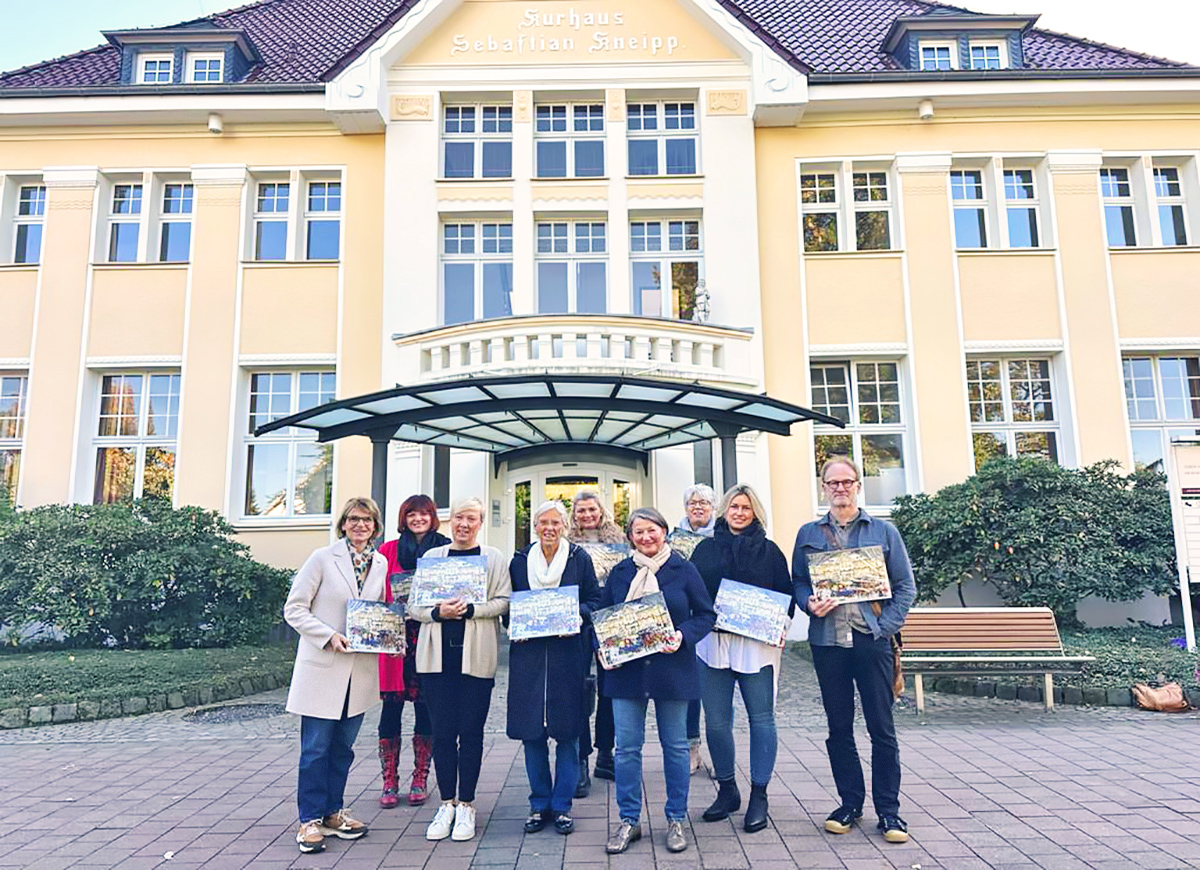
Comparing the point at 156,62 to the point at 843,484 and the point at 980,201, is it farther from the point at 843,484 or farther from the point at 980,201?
the point at 843,484

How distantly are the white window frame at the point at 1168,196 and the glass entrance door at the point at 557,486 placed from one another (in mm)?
9906

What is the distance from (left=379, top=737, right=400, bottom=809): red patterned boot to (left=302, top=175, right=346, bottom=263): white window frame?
34.8ft

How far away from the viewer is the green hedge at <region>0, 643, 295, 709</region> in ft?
24.9

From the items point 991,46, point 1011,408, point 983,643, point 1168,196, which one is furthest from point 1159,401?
point 983,643

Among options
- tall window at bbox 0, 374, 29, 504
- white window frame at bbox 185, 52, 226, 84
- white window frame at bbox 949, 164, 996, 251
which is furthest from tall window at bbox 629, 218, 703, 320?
tall window at bbox 0, 374, 29, 504

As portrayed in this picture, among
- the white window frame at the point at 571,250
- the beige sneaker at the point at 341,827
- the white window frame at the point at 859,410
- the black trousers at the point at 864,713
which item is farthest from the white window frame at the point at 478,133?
the beige sneaker at the point at 341,827

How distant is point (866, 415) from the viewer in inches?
512

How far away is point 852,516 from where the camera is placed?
14.2 feet

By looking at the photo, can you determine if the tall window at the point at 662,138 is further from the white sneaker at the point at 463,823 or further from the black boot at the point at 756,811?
A: the white sneaker at the point at 463,823

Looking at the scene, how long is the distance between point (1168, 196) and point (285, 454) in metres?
15.8

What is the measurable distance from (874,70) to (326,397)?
11.0 m

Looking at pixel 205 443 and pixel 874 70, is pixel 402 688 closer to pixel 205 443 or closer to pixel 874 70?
pixel 205 443

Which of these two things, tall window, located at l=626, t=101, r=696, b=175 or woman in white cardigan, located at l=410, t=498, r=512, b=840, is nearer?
woman in white cardigan, located at l=410, t=498, r=512, b=840

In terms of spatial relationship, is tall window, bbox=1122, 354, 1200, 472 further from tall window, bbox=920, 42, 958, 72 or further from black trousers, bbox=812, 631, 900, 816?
black trousers, bbox=812, 631, 900, 816
